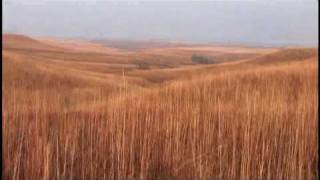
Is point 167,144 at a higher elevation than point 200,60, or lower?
higher

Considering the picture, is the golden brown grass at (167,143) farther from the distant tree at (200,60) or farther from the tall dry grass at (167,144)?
the distant tree at (200,60)

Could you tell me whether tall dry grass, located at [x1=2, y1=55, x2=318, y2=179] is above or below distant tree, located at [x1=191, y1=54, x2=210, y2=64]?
above

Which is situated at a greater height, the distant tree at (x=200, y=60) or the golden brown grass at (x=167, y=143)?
the golden brown grass at (x=167, y=143)

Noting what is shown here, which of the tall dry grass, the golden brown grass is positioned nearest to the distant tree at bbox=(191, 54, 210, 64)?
the golden brown grass

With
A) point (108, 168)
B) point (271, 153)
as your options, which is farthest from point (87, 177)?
point (271, 153)

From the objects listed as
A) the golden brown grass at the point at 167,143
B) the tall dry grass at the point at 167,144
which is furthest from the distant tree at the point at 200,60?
the tall dry grass at the point at 167,144

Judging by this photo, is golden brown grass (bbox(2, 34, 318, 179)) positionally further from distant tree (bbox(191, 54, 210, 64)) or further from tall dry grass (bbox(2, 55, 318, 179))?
distant tree (bbox(191, 54, 210, 64))

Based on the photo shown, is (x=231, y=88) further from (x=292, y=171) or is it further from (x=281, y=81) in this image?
Result: (x=292, y=171)

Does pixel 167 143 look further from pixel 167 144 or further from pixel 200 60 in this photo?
pixel 200 60

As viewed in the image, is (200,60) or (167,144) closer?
(167,144)

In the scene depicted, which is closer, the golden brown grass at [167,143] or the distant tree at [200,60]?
the golden brown grass at [167,143]

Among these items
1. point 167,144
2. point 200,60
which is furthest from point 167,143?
point 200,60

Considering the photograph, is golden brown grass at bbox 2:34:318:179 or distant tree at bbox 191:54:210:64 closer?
golden brown grass at bbox 2:34:318:179

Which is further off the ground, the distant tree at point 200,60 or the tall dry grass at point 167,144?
the tall dry grass at point 167,144
